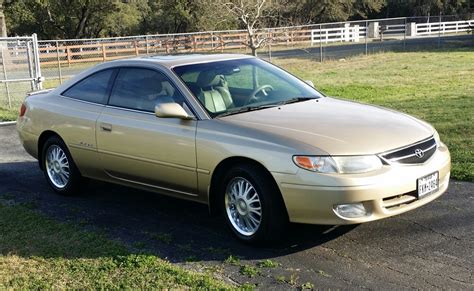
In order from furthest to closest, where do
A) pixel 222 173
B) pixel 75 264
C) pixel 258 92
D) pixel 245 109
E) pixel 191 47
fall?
pixel 191 47 → pixel 258 92 → pixel 245 109 → pixel 222 173 → pixel 75 264

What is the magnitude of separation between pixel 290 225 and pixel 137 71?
2.22m

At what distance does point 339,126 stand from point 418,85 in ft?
37.2

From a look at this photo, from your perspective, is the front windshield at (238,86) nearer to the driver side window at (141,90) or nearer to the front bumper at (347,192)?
the driver side window at (141,90)

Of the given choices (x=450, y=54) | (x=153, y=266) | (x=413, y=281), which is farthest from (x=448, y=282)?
(x=450, y=54)

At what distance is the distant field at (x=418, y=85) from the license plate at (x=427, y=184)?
6.22 feet

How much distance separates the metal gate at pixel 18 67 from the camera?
13836 millimetres

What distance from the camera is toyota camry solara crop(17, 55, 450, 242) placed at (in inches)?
170

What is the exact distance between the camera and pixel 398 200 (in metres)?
4.45

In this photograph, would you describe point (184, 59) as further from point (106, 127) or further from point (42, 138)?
point (42, 138)

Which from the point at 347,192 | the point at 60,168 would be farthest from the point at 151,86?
the point at 347,192

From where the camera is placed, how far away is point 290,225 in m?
5.06

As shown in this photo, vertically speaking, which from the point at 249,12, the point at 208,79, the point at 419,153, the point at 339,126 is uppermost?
the point at 249,12

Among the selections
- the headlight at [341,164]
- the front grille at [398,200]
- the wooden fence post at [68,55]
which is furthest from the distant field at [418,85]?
the wooden fence post at [68,55]

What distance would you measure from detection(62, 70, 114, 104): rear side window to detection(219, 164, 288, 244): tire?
1.93 metres
